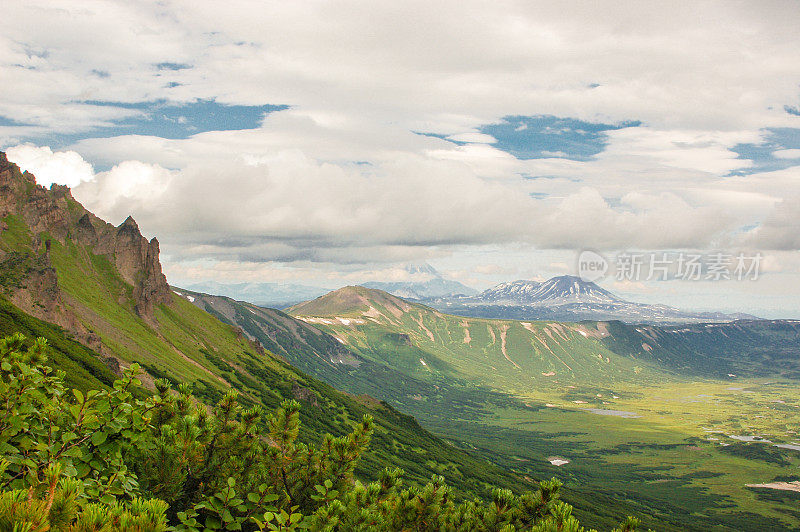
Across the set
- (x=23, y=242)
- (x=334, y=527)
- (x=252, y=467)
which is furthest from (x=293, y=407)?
(x=23, y=242)

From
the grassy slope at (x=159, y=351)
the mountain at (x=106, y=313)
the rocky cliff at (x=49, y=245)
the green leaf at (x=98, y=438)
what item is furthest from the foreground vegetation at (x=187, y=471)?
the rocky cliff at (x=49, y=245)

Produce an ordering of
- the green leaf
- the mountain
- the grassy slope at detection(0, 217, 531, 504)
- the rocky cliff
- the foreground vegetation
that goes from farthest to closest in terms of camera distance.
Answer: the rocky cliff, the mountain, the grassy slope at detection(0, 217, 531, 504), the green leaf, the foreground vegetation

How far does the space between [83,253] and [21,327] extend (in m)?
92.1

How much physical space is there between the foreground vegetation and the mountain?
253 feet

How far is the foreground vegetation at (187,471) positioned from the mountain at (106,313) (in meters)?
77.1

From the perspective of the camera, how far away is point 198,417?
503 inches

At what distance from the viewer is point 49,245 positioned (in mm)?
150750

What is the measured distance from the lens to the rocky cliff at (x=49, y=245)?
11083 cm

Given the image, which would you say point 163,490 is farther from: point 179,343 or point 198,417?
point 179,343

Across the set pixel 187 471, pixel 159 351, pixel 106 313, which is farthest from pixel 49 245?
pixel 187 471

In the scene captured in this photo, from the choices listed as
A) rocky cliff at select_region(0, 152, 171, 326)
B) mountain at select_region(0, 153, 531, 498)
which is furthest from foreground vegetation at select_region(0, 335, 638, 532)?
rocky cliff at select_region(0, 152, 171, 326)

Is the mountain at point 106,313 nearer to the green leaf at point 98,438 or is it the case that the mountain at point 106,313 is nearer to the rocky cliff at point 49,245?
the rocky cliff at point 49,245

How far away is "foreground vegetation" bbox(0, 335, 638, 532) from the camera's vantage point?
8289 mm

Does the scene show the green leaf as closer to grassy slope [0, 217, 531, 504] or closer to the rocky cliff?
grassy slope [0, 217, 531, 504]
